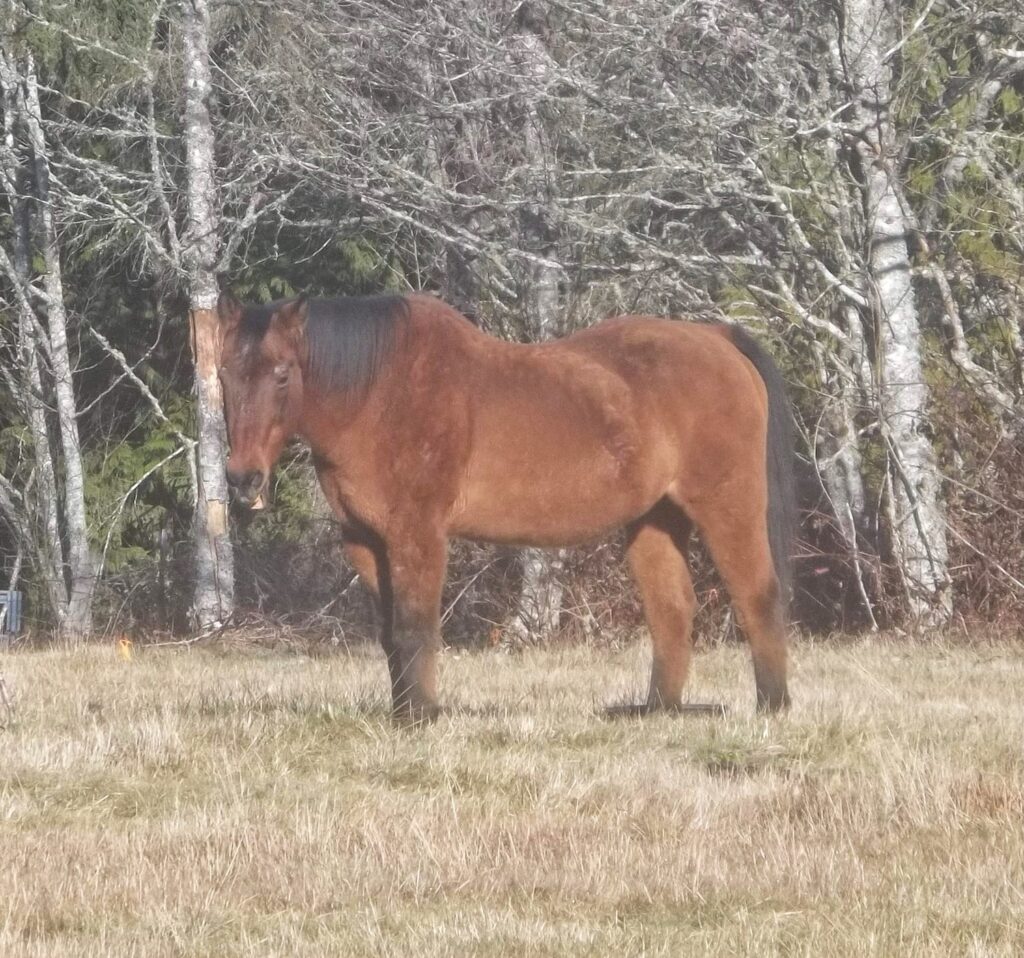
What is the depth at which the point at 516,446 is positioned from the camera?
311 inches

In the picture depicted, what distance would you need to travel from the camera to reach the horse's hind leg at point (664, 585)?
8.55 meters

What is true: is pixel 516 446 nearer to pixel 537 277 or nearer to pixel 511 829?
pixel 511 829

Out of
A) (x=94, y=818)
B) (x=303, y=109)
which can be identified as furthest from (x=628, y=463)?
(x=303, y=109)

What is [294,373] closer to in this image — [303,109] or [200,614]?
[303,109]

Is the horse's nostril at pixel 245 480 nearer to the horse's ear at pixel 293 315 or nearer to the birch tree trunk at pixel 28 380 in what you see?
the horse's ear at pixel 293 315

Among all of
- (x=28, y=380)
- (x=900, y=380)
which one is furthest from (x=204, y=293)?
(x=900, y=380)

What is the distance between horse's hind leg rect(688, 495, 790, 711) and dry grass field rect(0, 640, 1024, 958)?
20 cm

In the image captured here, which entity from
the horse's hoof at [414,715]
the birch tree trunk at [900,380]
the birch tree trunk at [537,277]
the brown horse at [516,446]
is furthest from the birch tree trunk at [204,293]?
the horse's hoof at [414,715]

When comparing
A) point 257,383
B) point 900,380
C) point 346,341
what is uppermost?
point 900,380

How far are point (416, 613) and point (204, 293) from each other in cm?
890

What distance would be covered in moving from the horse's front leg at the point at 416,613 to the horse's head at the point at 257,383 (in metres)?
0.71

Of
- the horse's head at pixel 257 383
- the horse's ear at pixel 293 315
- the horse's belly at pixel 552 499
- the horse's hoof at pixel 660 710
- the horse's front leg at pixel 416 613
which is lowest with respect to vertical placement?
the horse's hoof at pixel 660 710

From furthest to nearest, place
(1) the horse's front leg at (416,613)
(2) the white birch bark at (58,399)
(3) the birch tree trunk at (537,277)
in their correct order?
(2) the white birch bark at (58,399), (3) the birch tree trunk at (537,277), (1) the horse's front leg at (416,613)

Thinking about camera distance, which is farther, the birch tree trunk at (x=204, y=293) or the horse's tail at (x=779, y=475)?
the birch tree trunk at (x=204, y=293)
